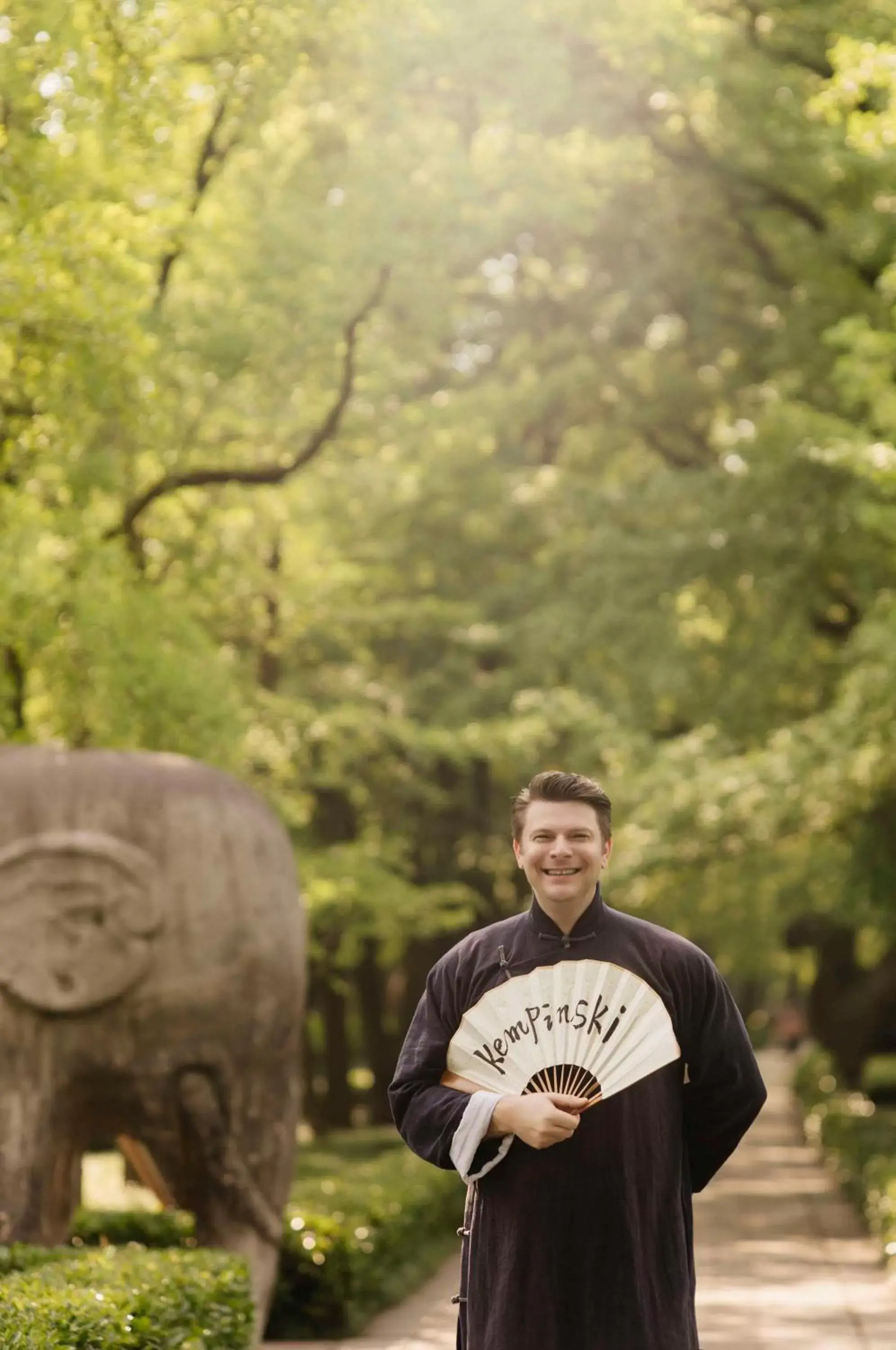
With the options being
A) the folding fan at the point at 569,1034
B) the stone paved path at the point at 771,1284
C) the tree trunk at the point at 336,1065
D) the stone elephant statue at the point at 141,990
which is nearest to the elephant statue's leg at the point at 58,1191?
the stone elephant statue at the point at 141,990

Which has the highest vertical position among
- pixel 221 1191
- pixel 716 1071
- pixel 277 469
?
pixel 716 1071

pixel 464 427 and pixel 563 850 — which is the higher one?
pixel 563 850

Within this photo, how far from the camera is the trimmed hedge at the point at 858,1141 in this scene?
46.4 feet

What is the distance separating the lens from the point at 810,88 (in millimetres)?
16531

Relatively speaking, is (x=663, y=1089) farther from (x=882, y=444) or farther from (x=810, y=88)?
(x=810, y=88)

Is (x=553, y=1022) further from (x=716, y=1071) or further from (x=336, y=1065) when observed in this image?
(x=336, y=1065)

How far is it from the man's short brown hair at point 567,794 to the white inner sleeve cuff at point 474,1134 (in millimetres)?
593

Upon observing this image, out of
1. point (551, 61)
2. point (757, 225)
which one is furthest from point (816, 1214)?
point (551, 61)

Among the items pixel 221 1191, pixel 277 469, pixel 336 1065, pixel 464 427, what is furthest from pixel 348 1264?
pixel 336 1065

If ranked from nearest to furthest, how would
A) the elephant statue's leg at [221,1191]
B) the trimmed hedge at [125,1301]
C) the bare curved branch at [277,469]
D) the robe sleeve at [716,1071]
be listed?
the robe sleeve at [716,1071] < the trimmed hedge at [125,1301] < the elephant statue's leg at [221,1191] < the bare curved branch at [277,469]

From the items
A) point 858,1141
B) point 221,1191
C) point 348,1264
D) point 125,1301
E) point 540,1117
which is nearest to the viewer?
point 540,1117

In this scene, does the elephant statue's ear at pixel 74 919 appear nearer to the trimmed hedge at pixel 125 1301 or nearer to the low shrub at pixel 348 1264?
the trimmed hedge at pixel 125 1301

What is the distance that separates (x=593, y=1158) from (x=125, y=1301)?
10.1 ft

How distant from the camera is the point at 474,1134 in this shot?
4016 millimetres
